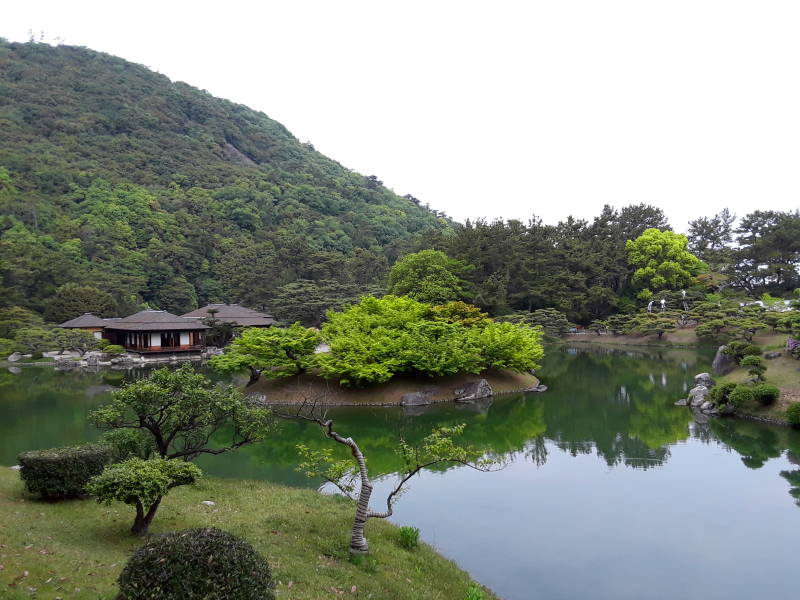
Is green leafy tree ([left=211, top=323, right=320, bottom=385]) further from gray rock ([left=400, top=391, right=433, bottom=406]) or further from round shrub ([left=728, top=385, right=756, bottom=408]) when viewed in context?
round shrub ([left=728, top=385, right=756, bottom=408])

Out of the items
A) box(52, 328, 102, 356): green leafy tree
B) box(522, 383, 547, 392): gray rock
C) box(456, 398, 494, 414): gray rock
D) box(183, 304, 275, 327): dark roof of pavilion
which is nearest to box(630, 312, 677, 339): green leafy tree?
box(522, 383, 547, 392): gray rock

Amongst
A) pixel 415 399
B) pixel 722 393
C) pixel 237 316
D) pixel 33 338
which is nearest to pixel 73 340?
pixel 33 338

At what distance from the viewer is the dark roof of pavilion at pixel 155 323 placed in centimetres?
3634

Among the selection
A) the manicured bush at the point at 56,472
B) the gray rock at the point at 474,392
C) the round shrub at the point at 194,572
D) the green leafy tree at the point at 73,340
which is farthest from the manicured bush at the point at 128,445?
the green leafy tree at the point at 73,340

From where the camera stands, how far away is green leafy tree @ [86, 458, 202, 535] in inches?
256

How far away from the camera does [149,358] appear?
36031 millimetres

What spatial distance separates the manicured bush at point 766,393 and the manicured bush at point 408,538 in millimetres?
15130

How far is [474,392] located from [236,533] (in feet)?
53.0

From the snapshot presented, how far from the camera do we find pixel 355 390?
71.8 feet

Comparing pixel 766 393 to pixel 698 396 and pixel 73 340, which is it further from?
pixel 73 340

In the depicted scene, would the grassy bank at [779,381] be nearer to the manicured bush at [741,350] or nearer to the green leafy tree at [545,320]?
the manicured bush at [741,350]

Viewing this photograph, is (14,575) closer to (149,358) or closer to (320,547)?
(320,547)

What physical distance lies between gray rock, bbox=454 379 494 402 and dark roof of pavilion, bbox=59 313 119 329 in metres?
29.0

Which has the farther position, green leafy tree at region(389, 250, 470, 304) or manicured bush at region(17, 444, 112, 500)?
green leafy tree at region(389, 250, 470, 304)
